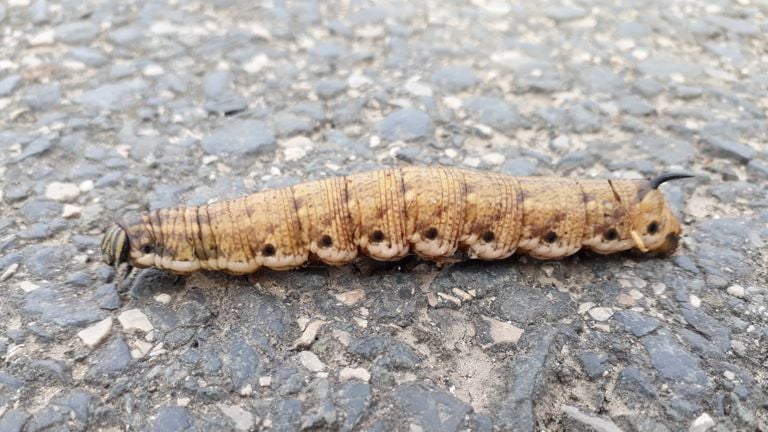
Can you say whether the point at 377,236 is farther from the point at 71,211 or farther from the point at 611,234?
the point at 71,211

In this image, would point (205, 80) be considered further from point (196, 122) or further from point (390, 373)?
point (390, 373)

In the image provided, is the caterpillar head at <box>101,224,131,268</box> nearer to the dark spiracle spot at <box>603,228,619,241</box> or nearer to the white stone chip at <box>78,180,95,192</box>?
the white stone chip at <box>78,180,95,192</box>

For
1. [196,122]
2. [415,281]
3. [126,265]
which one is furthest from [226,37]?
[415,281]

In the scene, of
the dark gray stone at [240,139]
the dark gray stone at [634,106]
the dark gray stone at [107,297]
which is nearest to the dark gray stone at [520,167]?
the dark gray stone at [634,106]

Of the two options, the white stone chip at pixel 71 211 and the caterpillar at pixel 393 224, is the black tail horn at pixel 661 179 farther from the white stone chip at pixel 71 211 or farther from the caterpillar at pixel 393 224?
the white stone chip at pixel 71 211

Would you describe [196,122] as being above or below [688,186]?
above

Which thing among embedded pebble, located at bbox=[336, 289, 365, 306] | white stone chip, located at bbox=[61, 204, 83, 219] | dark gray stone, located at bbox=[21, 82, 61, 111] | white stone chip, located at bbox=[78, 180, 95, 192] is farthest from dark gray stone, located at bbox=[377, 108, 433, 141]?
dark gray stone, located at bbox=[21, 82, 61, 111]
